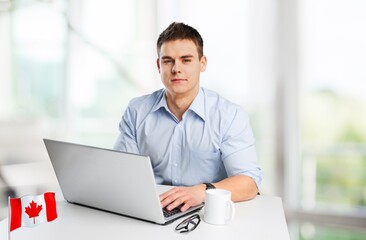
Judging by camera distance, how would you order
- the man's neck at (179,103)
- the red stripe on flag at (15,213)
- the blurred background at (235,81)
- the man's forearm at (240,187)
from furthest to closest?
the blurred background at (235,81) → the man's neck at (179,103) → the man's forearm at (240,187) → the red stripe on flag at (15,213)

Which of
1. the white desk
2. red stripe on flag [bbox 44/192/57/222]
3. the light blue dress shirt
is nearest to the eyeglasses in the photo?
the white desk

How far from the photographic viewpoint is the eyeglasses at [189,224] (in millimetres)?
1019

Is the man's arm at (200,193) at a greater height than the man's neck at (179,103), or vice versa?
the man's neck at (179,103)

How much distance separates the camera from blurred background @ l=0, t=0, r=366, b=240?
2.71 metres

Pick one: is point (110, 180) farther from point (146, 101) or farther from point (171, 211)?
point (146, 101)

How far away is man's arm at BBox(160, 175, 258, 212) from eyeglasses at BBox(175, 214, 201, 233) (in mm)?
59

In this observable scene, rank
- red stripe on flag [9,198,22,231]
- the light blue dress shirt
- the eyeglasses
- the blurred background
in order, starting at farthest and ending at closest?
the blurred background, the light blue dress shirt, the eyeglasses, red stripe on flag [9,198,22,231]

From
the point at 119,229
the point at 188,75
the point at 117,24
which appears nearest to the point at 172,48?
the point at 188,75

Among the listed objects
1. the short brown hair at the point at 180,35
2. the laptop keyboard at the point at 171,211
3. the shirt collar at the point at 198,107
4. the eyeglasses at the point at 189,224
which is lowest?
the eyeglasses at the point at 189,224

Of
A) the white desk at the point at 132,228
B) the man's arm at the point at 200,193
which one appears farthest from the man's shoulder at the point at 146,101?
the white desk at the point at 132,228

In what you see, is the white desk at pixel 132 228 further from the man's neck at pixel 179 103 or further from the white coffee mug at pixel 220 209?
the man's neck at pixel 179 103

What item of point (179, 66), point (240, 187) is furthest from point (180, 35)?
point (240, 187)

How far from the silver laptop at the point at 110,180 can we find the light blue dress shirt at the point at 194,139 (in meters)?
0.41

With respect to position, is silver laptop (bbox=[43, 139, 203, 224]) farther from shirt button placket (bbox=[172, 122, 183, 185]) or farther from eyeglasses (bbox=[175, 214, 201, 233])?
shirt button placket (bbox=[172, 122, 183, 185])
